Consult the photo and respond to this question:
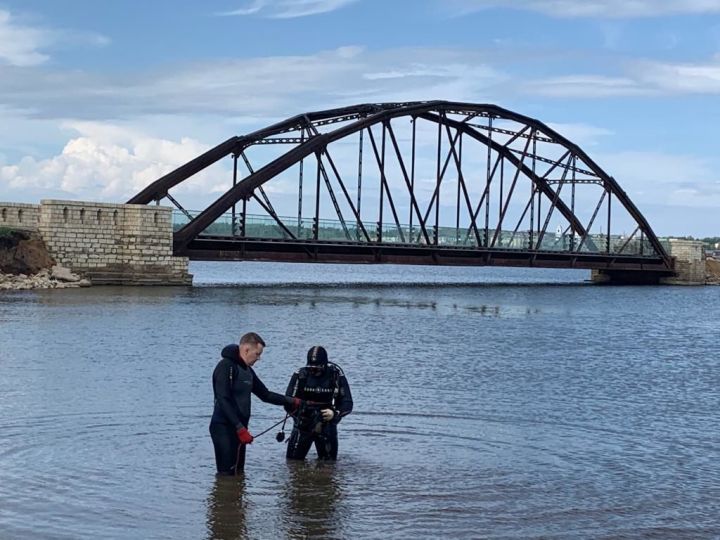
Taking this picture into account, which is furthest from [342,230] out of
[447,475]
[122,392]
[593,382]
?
[447,475]

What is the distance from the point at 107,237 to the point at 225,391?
52710mm

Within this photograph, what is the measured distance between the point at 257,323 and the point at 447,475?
1143 inches

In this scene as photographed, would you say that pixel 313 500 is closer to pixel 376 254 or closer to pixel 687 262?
pixel 376 254

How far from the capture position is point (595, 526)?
12977 millimetres

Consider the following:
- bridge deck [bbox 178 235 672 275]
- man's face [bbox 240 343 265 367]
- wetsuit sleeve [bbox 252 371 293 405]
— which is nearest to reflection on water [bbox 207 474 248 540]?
wetsuit sleeve [bbox 252 371 293 405]

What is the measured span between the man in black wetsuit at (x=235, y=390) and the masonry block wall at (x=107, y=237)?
5084 centimetres

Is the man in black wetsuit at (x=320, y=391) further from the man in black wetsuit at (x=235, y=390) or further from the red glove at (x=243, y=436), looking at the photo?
the red glove at (x=243, y=436)

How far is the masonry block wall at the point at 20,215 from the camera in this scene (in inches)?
2434

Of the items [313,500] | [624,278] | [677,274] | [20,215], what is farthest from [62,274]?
[677,274]

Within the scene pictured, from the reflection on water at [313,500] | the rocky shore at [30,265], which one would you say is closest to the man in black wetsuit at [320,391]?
the reflection on water at [313,500]

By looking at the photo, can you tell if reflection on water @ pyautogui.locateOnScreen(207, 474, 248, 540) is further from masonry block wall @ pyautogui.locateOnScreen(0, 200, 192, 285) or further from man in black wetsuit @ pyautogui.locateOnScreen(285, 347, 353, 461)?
masonry block wall @ pyautogui.locateOnScreen(0, 200, 192, 285)

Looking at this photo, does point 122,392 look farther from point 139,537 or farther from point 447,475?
point 139,537

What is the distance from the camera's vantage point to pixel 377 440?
59.2ft

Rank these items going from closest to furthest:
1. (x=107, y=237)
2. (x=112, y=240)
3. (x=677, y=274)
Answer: (x=107, y=237), (x=112, y=240), (x=677, y=274)
